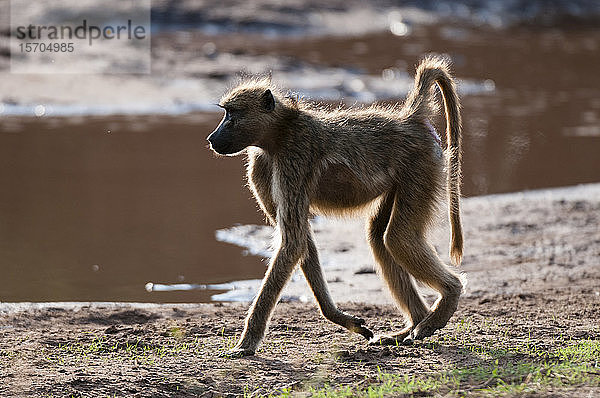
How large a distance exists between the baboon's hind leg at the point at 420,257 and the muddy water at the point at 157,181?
2.46 metres

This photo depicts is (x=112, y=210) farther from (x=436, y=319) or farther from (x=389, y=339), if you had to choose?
(x=436, y=319)

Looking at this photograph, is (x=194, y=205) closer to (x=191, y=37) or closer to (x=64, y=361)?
(x=64, y=361)

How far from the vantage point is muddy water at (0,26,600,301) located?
8.60m

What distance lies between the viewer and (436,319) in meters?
5.96

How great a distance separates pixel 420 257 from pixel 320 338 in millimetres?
864

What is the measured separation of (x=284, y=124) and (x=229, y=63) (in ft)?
51.2

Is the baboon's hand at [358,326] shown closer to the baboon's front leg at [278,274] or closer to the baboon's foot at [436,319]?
the baboon's foot at [436,319]

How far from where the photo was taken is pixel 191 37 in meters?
25.2

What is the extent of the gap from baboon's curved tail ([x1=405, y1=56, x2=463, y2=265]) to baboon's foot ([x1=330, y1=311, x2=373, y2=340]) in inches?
29.6

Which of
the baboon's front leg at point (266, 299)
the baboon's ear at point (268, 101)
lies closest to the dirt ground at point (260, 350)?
the baboon's front leg at point (266, 299)

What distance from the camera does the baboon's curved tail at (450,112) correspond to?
6.28 meters

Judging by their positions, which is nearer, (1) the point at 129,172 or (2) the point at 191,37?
(1) the point at 129,172

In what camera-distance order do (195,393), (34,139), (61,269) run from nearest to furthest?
(195,393) → (61,269) → (34,139)

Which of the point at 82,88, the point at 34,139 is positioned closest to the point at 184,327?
the point at 34,139
